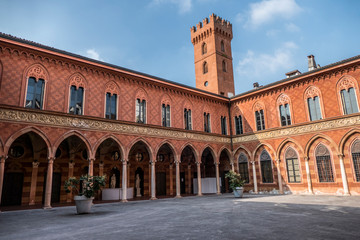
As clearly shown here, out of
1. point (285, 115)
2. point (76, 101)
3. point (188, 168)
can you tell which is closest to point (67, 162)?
point (76, 101)

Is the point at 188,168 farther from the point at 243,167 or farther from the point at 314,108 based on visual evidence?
the point at 314,108

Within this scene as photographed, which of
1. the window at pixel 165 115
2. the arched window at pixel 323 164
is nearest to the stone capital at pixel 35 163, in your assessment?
the window at pixel 165 115

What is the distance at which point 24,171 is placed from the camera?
55.6 ft

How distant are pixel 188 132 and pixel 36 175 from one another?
473 inches

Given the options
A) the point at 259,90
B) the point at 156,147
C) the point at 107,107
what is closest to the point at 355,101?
the point at 259,90

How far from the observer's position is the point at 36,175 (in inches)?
675

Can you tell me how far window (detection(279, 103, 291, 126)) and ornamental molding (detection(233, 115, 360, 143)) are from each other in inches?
25.7

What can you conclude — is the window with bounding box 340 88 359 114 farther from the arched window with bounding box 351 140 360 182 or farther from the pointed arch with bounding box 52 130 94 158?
the pointed arch with bounding box 52 130 94 158

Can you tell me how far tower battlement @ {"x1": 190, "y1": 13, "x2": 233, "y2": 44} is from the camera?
118 ft

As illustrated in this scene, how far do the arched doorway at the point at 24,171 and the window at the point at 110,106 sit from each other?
14.9 ft

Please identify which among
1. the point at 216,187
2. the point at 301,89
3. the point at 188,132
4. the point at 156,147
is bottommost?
the point at 216,187

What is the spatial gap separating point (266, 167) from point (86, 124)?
1584 cm

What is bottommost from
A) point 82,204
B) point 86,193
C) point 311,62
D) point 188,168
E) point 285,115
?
point 82,204

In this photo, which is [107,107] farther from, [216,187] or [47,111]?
[216,187]
